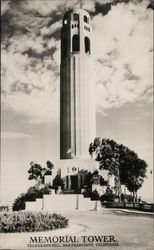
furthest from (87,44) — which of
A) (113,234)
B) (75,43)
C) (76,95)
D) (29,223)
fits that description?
(113,234)

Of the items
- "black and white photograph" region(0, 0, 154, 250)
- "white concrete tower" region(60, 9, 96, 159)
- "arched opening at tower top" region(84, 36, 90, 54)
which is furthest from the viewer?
"arched opening at tower top" region(84, 36, 90, 54)

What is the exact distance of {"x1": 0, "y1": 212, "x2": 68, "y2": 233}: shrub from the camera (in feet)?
46.4

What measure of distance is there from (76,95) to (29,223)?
40.8 m

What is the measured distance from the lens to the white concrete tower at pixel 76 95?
53344mm

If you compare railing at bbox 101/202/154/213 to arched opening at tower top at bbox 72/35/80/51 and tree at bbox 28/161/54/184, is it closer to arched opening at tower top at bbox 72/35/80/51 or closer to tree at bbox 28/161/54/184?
tree at bbox 28/161/54/184

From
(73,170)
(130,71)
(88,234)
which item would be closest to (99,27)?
(130,71)

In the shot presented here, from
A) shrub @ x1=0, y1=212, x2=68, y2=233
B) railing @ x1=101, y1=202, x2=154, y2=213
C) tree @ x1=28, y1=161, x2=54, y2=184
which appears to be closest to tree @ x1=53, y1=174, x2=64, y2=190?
tree @ x1=28, y1=161, x2=54, y2=184

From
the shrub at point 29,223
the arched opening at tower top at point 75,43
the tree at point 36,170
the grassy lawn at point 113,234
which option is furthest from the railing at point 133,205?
the arched opening at tower top at point 75,43

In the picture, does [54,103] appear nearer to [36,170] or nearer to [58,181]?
[36,170]

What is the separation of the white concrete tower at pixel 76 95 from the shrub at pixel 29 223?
3732cm

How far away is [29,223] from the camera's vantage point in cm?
1439

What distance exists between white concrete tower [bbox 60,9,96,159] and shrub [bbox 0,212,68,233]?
37.3 metres

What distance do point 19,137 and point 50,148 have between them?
7.21 feet

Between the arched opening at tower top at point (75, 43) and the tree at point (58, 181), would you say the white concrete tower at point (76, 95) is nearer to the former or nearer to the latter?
the arched opening at tower top at point (75, 43)
